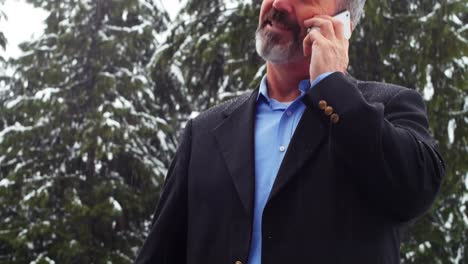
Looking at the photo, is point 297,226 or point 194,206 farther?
point 194,206

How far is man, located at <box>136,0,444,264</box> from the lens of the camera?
5.71 feet

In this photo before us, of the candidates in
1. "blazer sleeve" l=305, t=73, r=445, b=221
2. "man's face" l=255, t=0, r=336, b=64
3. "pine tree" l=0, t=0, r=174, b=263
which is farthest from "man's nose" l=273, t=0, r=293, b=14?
"pine tree" l=0, t=0, r=174, b=263

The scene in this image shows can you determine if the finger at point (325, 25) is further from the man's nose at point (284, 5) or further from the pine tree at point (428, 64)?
the pine tree at point (428, 64)

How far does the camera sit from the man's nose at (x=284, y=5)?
2.04 meters

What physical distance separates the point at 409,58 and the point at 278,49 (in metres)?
7.30

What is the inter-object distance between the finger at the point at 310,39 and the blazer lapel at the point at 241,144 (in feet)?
1.09

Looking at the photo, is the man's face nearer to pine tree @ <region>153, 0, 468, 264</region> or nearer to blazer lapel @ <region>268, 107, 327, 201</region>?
blazer lapel @ <region>268, 107, 327, 201</region>

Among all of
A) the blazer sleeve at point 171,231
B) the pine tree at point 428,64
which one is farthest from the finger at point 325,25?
the pine tree at point 428,64

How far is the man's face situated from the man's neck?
0.05 metres

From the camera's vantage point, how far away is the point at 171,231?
220 centimetres

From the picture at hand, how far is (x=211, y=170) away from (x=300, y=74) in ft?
1.46

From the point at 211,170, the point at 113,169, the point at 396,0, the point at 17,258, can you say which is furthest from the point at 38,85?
the point at 211,170

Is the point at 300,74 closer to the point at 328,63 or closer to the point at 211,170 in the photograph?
the point at 328,63

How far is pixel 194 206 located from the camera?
210 cm
